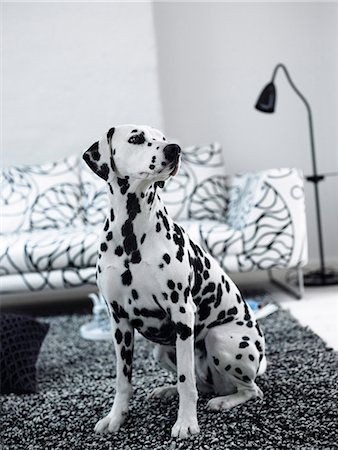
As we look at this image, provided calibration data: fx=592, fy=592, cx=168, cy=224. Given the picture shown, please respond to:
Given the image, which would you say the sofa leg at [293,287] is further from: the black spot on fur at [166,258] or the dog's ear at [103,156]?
the dog's ear at [103,156]

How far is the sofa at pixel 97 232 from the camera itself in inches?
126

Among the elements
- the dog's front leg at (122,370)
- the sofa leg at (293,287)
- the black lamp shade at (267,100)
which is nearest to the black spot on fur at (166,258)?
the dog's front leg at (122,370)

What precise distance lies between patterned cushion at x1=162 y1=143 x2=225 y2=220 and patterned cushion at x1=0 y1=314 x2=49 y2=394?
5.14 feet

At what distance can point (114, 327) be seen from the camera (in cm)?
161

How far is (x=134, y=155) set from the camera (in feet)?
4.83

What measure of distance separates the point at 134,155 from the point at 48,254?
1.83 meters

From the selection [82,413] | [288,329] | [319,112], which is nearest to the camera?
[82,413]

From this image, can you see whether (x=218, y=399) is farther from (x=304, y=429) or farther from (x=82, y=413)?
(x=82, y=413)

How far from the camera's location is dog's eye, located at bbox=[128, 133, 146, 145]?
1.47m

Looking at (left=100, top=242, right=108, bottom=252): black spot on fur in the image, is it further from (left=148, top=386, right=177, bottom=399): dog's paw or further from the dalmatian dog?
(left=148, top=386, right=177, bottom=399): dog's paw

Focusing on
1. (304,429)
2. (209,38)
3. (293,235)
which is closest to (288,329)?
(293,235)

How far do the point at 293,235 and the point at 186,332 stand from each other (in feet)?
6.01

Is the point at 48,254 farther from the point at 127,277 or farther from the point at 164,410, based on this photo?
the point at 127,277

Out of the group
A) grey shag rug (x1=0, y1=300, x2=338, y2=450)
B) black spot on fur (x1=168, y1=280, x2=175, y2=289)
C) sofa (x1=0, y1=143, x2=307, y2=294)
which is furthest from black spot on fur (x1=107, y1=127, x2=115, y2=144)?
sofa (x1=0, y1=143, x2=307, y2=294)
